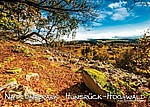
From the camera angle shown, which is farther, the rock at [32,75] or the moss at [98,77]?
the rock at [32,75]

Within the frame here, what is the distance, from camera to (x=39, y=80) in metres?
7.46

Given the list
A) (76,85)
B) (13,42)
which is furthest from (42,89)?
(13,42)

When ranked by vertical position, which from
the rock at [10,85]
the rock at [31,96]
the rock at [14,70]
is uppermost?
the rock at [14,70]

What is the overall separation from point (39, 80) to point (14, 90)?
1402 millimetres

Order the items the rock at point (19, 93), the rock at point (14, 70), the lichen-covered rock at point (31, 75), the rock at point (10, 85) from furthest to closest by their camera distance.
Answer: the rock at point (14, 70)
the lichen-covered rock at point (31, 75)
the rock at point (10, 85)
the rock at point (19, 93)

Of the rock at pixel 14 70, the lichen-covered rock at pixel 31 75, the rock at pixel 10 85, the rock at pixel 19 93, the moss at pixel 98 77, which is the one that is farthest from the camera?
the rock at pixel 14 70

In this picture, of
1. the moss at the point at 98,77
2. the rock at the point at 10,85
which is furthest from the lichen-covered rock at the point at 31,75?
the moss at the point at 98,77

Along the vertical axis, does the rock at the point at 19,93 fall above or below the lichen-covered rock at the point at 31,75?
below

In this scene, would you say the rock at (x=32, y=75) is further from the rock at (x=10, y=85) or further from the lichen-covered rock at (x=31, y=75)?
the rock at (x=10, y=85)

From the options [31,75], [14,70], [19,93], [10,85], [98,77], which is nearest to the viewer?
[19,93]

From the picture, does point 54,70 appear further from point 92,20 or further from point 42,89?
point 92,20

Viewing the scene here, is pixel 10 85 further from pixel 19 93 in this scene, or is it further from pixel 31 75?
pixel 31 75

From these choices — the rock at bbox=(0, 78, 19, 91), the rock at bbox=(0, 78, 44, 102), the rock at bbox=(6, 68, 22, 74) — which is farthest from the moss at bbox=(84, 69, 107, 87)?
the rock at bbox=(6, 68, 22, 74)

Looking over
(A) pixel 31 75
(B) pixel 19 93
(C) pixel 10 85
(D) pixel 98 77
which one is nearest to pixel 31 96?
(B) pixel 19 93
